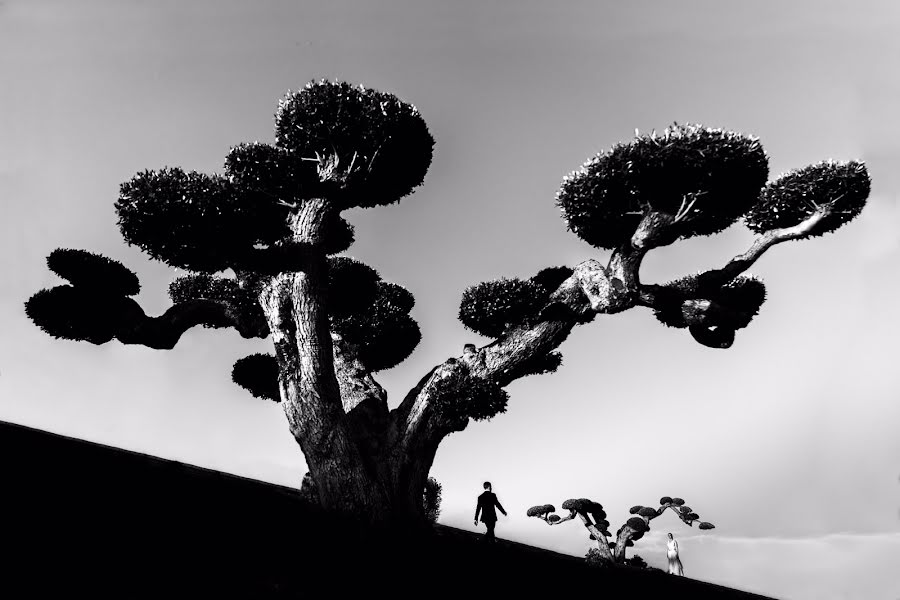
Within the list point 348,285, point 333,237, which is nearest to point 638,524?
A: point 348,285

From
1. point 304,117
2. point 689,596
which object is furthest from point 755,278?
point 304,117

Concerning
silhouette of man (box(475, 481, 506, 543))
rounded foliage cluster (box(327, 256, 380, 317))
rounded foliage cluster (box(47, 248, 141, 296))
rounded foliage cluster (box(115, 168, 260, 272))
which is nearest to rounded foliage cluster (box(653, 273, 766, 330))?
silhouette of man (box(475, 481, 506, 543))

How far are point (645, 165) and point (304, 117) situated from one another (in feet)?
23.1

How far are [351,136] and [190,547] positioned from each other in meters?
9.42

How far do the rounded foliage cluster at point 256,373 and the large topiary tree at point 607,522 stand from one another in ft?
31.7

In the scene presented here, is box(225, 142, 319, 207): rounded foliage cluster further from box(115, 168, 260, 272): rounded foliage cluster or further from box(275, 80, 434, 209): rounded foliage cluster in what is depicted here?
box(115, 168, 260, 272): rounded foliage cluster

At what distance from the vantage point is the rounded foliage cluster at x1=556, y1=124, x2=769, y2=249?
502 inches

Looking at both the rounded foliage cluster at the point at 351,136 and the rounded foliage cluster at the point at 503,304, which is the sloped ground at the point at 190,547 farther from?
the rounded foliage cluster at the point at 351,136

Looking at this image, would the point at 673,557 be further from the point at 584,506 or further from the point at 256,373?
the point at 256,373

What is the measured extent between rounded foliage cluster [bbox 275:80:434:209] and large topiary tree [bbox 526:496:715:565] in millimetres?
11901

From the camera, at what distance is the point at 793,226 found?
1432 cm

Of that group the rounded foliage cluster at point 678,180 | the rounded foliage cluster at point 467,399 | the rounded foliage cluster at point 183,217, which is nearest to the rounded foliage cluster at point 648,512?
the rounded foliage cluster at point 467,399

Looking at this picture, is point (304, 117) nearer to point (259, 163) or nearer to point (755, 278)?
point (259, 163)

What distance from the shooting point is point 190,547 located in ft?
21.4
